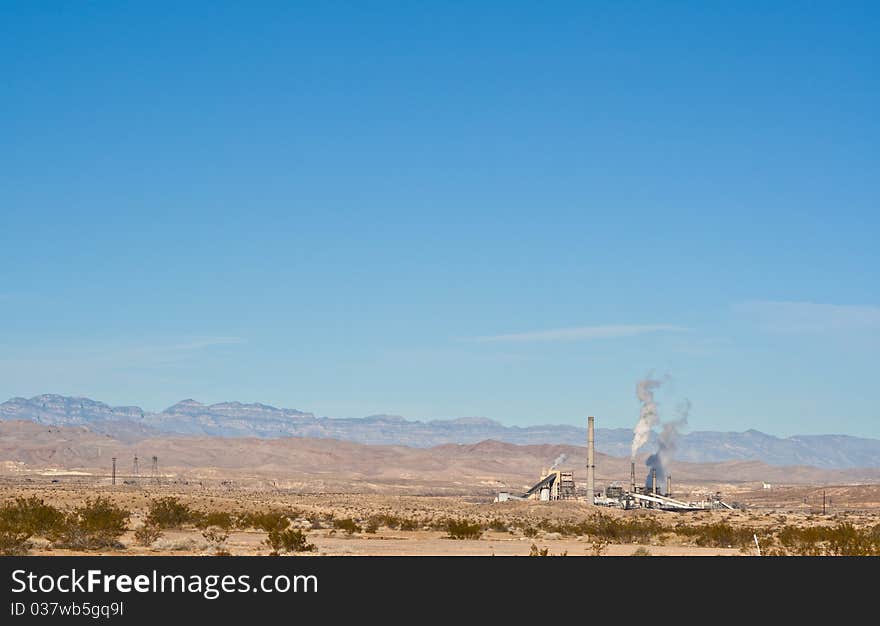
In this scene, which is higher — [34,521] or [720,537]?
[34,521]

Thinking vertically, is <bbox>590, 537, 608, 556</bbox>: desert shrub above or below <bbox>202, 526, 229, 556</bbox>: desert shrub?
below

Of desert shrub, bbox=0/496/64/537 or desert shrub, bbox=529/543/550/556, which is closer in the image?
desert shrub, bbox=529/543/550/556

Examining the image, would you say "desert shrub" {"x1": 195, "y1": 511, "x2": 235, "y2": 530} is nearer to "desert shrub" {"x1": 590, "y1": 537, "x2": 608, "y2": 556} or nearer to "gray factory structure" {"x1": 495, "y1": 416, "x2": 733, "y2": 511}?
"desert shrub" {"x1": 590, "y1": 537, "x2": 608, "y2": 556}

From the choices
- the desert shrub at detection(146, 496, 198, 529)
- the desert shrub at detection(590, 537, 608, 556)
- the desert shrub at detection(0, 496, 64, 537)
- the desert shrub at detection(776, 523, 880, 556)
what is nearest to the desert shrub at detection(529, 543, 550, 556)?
the desert shrub at detection(590, 537, 608, 556)

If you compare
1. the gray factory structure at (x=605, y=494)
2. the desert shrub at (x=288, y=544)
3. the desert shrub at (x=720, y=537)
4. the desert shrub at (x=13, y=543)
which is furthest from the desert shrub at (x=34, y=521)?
the gray factory structure at (x=605, y=494)

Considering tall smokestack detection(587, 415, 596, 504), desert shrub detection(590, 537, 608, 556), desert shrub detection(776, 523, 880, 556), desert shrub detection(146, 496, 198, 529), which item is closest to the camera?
desert shrub detection(776, 523, 880, 556)

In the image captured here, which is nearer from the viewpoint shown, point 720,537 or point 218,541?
point 218,541

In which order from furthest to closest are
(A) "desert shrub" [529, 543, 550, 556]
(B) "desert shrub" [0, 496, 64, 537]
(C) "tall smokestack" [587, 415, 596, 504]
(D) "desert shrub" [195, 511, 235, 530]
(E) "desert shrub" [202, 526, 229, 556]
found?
(C) "tall smokestack" [587, 415, 596, 504], (D) "desert shrub" [195, 511, 235, 530], (B) "desert shrub" [0, 496, 64, 537], (E) "desert shrub" [202, 526, 229, 556], (A) "desert shrub" [529, 543, 550, 556]

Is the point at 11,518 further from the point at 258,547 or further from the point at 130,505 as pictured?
the point at 130,505

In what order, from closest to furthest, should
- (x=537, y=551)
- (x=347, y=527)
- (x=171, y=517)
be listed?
(x=537, y=551) → (x=171, y=517) → (x=347, y=527)

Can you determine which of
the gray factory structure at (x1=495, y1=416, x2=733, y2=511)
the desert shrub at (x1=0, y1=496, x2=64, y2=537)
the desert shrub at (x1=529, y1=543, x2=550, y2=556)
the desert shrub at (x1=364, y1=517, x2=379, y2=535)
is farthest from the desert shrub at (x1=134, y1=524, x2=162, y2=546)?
the gray factory structure at (x1=495, y1=416, x2=733, y2=511)

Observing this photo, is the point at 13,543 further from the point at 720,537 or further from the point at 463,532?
the point at 720,537

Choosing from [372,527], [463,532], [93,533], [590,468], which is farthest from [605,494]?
[93,533]
